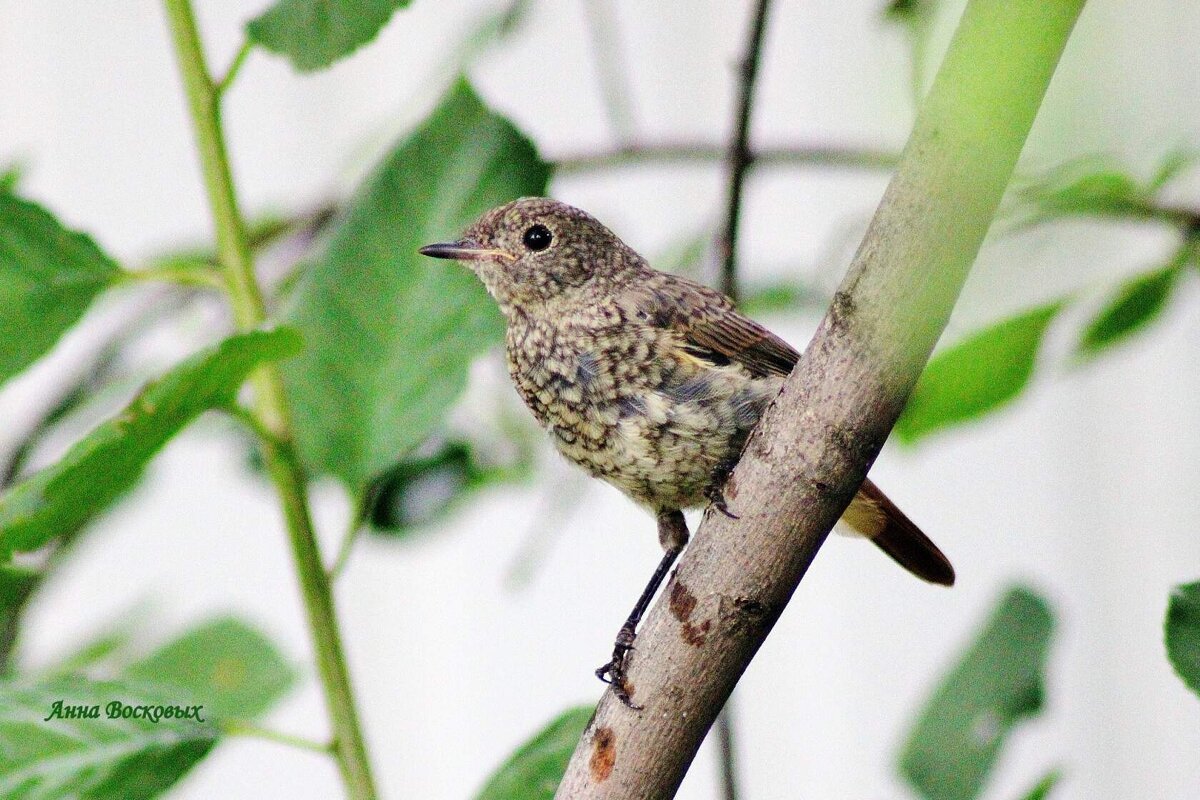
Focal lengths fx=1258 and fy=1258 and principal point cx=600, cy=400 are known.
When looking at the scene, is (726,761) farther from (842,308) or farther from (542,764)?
(842,308)

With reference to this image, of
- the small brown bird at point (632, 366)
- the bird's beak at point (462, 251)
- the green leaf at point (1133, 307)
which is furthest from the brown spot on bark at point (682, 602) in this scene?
the green leaf at point (1133, 307)

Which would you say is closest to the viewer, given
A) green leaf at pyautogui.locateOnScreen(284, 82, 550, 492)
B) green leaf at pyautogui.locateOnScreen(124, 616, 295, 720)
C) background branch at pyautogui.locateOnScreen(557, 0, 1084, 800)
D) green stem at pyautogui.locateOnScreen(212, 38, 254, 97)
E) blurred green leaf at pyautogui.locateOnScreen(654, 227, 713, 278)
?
background branch at pyautogui.locateOnScreen(557, 0, 1084, 800)

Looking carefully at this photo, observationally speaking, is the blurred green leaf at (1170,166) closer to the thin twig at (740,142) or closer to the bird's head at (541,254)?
the thin twig at (740,142)

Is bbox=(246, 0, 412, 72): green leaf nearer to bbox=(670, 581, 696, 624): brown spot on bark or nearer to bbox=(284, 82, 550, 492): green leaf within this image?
bbox=(284, 82, 550, 492): green leaf

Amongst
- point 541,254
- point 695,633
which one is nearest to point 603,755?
point 695,633

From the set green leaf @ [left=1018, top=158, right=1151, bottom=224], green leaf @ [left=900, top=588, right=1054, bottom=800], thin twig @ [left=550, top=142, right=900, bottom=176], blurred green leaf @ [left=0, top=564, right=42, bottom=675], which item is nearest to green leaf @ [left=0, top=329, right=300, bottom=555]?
blurred green leaf @ [left=0, top=564, right=42, bottom=675]

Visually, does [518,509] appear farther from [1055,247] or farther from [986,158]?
[986,158]

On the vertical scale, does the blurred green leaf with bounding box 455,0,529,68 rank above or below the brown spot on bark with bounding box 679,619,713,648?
above
